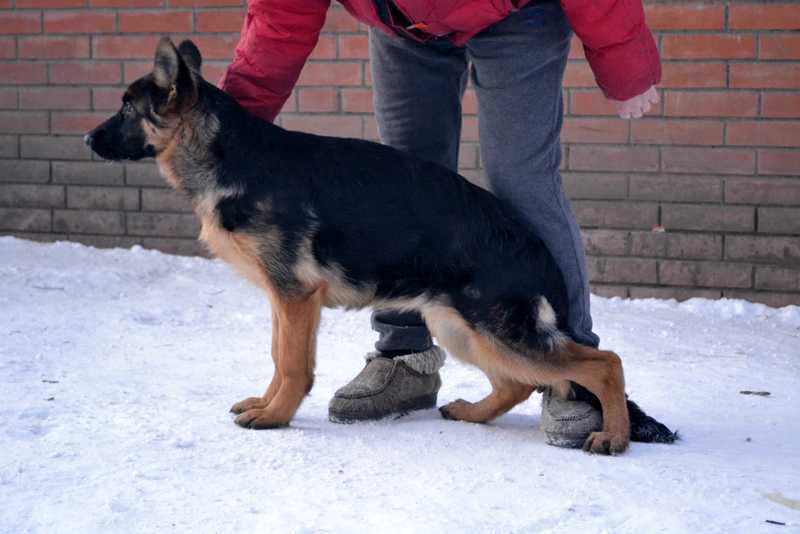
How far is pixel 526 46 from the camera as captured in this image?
3619mm

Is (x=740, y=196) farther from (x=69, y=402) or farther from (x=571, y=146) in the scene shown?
(x=69, y=402)

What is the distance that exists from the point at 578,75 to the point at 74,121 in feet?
10.4

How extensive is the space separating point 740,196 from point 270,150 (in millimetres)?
3225

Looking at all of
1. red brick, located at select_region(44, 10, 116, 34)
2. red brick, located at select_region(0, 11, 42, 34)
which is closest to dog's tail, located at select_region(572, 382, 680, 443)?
red brick, located at select_region(44, 10, 116, 34)

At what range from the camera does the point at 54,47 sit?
7.07 m

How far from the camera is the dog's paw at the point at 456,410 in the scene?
402cm

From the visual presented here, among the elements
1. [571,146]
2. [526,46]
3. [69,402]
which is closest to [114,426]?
[69,402]

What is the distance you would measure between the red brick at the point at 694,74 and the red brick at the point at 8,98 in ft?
13.3

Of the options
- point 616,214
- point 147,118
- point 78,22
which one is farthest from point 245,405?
point 78,22

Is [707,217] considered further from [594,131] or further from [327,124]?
[327,124]

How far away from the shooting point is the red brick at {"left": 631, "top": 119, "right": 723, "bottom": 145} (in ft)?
20.0

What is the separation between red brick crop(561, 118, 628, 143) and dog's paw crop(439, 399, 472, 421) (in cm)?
263

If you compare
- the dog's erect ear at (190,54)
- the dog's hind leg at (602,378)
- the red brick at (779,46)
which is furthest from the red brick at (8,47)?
the dog's hind leg at (602,378)

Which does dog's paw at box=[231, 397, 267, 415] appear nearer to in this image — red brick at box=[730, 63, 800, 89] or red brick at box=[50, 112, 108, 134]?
red brick at box=[730, 63, 800, 89]
